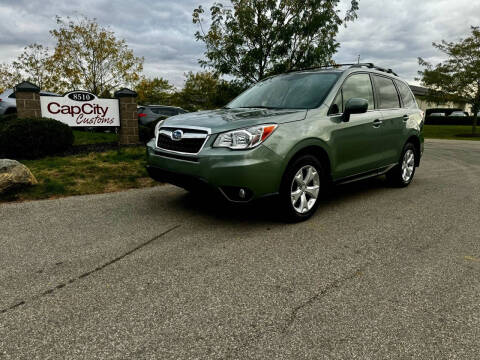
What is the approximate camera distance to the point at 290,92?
4.96m

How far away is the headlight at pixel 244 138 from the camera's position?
12.3ft

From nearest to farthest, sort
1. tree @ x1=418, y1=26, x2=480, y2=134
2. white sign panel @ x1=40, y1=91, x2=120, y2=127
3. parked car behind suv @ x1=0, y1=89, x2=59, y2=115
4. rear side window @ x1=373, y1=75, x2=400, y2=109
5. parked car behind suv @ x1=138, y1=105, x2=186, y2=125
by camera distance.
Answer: rear side window @ x1=373, y1=75, x2=400, y2=109 < white sign panel @ x1=40, y1=91, x2=120, y2=127 < parked car behind suv @ x1=0, y1=89, x2=59, y2=115 < parked car behind suv @ x1=138, y1=105, x2=186, y2=125 < tree @ x1=418, y1=26, x2=480, y2=134

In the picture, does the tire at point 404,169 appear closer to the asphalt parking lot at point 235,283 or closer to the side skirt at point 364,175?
the side skirt at point 364,175

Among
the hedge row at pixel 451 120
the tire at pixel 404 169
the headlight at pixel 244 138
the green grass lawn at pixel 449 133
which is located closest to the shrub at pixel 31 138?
the headlight at pixel 244 138

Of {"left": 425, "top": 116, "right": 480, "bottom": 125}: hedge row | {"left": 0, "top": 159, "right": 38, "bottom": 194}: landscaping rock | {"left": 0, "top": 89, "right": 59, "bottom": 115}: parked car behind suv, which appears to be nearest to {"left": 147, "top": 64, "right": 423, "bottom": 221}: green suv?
{"left": 0, "top": 159, "right": 38, "bottom": 194}: landscaping rock

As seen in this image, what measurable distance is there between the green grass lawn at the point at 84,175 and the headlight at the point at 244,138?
291 cm

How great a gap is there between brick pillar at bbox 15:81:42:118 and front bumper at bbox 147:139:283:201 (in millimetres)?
6387

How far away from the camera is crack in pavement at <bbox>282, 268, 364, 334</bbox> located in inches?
91.2

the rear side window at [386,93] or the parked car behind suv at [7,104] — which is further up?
the parked car behind suv at [7,104]

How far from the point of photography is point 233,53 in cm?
1190

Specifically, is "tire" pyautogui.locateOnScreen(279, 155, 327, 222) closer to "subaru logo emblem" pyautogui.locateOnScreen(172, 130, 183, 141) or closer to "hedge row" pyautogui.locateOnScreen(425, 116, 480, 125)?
→ "subaru logo emblem" pyautogui.locateOnScreen(172, 130, 183, 141)

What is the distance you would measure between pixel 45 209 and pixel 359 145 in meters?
4.22

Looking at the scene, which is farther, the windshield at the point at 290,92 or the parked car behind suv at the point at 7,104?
the parked car behind suv at the point at 7,104

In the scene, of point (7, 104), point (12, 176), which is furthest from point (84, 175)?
point (7, 104)
